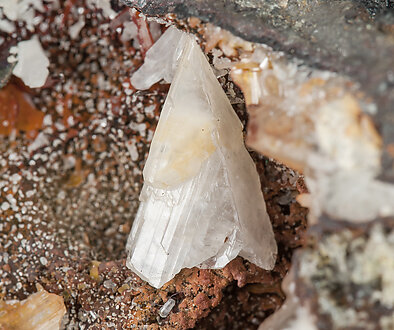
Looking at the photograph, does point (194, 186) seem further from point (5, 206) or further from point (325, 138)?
point (5, 206)

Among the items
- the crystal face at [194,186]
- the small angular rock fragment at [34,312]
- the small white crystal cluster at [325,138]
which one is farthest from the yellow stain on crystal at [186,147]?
the small angular rock fragment at [34,312]

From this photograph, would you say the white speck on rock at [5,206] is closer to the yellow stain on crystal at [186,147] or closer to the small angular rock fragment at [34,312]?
the small angular rock fragment at [34,312]

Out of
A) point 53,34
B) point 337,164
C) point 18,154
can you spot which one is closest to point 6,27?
point 53,34

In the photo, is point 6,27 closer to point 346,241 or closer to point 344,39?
point 344,39

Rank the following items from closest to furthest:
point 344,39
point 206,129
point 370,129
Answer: point 370,129 < point 344,39 < point 206,129

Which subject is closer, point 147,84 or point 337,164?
point 337,164

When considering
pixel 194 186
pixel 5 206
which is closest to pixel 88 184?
pixel 5 206

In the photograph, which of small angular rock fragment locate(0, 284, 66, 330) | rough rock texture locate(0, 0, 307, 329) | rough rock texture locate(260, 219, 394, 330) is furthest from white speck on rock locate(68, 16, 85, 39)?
rough rock texture locate(260, 219, 394, 330)
